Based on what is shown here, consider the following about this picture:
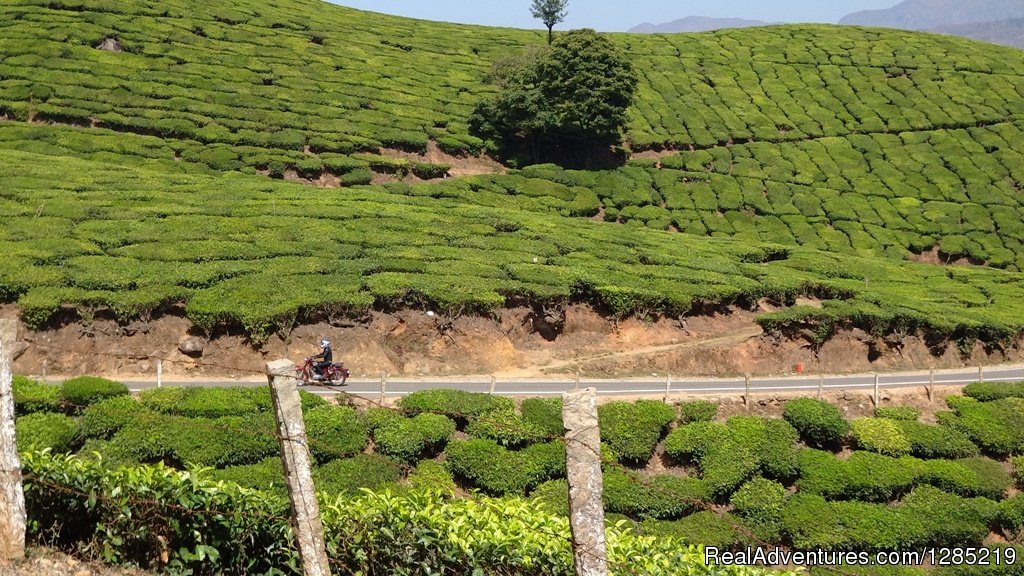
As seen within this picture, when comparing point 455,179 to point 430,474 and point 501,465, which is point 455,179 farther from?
point 430,474

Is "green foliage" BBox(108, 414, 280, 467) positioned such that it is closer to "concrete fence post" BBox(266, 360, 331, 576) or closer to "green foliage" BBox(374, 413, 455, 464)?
"green foliage" BBox(374, 413, 455, 464)

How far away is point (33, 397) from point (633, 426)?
517 inches

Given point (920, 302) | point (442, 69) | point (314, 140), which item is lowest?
point (920, 302)

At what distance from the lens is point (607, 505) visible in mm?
15742

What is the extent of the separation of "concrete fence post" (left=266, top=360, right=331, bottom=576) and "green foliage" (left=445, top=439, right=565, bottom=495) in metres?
8.23

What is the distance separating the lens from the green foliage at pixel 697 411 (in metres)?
19.1

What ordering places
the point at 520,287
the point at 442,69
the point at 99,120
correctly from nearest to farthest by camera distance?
the point at 520,287
the point at 99,120
the point at 442,69

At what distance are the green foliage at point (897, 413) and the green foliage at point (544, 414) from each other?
9666 millimetres

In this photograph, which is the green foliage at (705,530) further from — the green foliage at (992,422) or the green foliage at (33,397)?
the green foliage at (33,397)

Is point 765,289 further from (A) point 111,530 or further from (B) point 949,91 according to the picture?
(B) point 949,91

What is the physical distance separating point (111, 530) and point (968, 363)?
29747 mm

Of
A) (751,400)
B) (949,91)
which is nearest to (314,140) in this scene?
(751,400)

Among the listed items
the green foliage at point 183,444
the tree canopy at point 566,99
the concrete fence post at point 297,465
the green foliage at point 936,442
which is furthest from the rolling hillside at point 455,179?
the concrete fence post at point 297,465

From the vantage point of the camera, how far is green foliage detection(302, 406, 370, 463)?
15.2m
